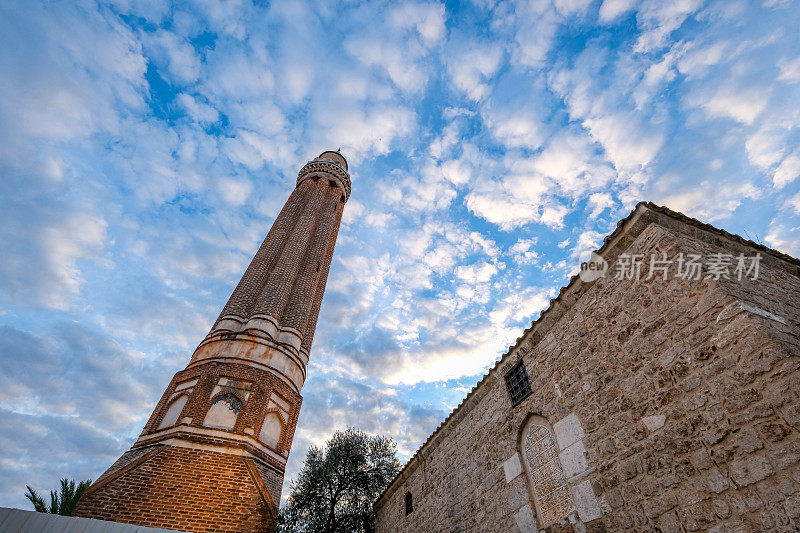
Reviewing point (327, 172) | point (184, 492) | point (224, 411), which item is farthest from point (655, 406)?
point (327, 172)

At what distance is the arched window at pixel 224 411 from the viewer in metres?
8.66

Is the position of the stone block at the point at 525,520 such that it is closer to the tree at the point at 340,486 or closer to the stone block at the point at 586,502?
the stone block at the point at 586,502

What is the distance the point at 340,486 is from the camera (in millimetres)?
16828

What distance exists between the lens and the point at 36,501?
6.63 m

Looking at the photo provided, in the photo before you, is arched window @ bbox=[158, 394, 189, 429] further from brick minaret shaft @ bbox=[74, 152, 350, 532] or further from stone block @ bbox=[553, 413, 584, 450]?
stone block @ bbox=[553, 413, 584, 450]

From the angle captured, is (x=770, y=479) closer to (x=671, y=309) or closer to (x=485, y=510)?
(x=671, y=309)

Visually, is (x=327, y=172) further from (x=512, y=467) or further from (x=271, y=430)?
(x=512, y=467)

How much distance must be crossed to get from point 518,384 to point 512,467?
1457 mm

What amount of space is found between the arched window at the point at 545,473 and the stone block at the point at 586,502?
14 cm

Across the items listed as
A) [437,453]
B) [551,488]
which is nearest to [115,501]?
[437,453]

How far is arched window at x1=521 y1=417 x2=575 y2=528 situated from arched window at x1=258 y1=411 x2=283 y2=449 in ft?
21.4

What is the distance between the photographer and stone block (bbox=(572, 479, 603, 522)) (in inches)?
180

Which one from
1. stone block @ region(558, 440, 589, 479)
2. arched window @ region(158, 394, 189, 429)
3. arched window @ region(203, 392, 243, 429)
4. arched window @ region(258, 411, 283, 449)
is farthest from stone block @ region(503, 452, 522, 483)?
arched window @ region(158, 394, 189, 429)

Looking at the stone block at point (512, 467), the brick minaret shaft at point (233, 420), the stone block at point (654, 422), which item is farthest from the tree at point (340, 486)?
the stone block at point (654, 422)
